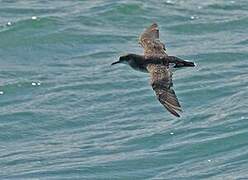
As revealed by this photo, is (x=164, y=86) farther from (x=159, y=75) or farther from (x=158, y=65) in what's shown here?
(x=158, y=65)

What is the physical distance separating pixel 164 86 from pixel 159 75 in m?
0.36

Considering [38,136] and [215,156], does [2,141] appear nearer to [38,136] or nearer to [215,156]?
[38,136]

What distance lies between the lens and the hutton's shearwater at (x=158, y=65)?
38.7 feet

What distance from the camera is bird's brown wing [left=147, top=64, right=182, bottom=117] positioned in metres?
11.6

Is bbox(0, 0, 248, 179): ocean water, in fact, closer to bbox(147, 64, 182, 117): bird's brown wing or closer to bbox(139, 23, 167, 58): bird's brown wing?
bbox(139, 23, 167, 58): bird's brown wing

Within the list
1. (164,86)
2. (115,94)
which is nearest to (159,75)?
(164,86)

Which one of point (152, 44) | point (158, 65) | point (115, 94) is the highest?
point (158, 65)

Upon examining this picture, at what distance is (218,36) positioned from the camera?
18.8m

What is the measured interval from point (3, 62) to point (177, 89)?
3.09m

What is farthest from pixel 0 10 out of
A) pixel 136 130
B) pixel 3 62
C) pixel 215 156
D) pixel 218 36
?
pixel 215 156

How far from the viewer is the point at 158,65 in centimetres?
1289

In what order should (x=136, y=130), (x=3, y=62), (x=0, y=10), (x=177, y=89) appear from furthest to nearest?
(x=0, y=10) → (x=3, y=62) → (x=177, y=89) → (x=136, y=130)

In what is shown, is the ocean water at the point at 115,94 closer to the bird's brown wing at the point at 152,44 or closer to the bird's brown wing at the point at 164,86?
the bird's brown wing at the point at 152,44

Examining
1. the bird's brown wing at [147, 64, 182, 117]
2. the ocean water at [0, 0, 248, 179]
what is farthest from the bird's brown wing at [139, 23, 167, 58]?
the ocean water at [0, 0, 248, 179]
